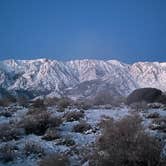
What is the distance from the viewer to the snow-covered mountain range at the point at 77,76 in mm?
107938

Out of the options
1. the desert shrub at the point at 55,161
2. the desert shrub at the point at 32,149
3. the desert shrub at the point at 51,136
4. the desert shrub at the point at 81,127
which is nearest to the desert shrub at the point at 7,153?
the desert shrub at the point at 32,149

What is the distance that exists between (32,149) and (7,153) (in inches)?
31.8

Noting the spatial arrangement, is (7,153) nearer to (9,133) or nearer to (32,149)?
(32,149)

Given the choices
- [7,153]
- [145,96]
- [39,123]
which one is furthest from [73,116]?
[145,96]

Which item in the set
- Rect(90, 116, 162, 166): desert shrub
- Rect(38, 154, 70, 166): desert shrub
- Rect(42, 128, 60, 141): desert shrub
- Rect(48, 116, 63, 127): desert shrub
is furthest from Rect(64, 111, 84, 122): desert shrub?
Rect(90, 116, 162, 166): desert shrub

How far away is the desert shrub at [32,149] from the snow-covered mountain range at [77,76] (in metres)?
84.9

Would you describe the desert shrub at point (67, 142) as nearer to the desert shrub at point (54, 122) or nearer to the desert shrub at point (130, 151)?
the desert shrub at point (54, 122)

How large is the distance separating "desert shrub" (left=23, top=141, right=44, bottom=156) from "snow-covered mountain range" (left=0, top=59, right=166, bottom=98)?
279 feet

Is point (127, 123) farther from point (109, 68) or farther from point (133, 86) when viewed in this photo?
point (109, 68)

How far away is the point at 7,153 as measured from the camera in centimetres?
1081

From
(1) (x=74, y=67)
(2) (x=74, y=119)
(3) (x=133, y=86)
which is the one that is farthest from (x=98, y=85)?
(2) (x=74, y=119)

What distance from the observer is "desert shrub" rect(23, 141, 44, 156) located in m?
11.1

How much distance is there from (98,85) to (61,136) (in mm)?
92172

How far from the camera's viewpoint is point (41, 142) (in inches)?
486
